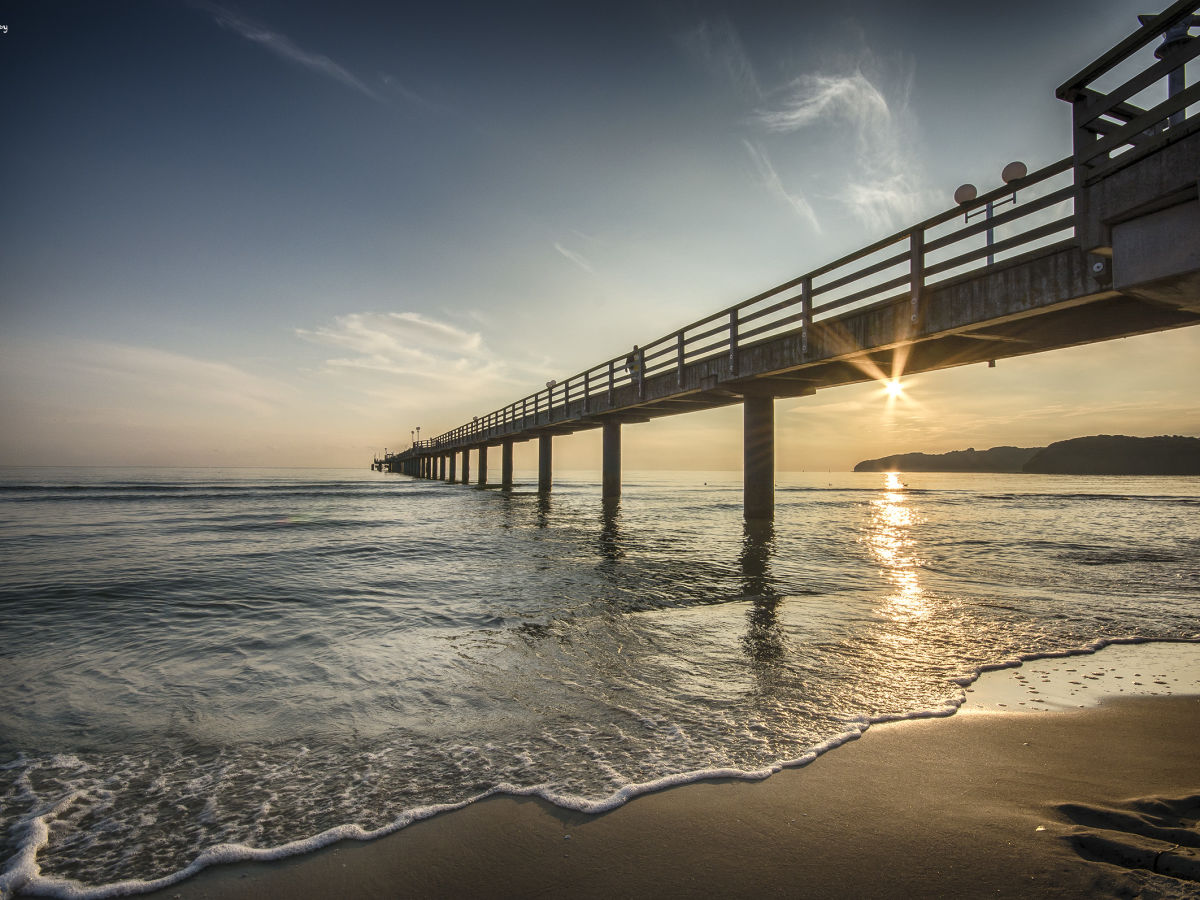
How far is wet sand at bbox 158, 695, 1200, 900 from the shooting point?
2074 mm

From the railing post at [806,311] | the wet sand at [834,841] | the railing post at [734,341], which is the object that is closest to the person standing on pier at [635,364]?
the railing post at [734,341]

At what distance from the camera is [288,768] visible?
306 cm

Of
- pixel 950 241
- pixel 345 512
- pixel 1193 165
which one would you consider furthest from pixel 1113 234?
pixel 345 512

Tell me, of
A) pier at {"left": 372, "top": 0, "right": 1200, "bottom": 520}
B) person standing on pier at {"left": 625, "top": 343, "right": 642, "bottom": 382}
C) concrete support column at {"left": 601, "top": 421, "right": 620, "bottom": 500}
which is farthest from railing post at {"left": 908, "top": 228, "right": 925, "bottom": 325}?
concrete support column at {"left": 601, "top": 421, "right": 620, "bottom": 500}

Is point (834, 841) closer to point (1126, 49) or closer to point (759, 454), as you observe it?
point (1126, 49)

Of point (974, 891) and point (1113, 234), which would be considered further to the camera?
point (1113, 234)

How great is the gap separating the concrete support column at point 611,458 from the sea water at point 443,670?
14.7 metres

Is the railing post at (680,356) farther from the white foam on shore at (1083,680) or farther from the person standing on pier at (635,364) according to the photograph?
the white foam on shore at (1083,680)

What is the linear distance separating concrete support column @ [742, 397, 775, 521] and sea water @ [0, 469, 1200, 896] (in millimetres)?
5862

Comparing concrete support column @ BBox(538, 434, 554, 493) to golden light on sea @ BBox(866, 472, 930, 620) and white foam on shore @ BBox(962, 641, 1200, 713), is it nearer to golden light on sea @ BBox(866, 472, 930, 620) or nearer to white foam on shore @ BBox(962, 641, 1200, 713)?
golden light on sea @ BBox(866, 472, 930, 620)

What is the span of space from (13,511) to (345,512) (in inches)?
545

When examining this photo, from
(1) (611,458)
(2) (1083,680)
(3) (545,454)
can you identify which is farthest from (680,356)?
(3) (545,454)

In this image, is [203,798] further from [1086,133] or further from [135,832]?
[1086,133]

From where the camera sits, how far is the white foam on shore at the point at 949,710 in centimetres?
221
